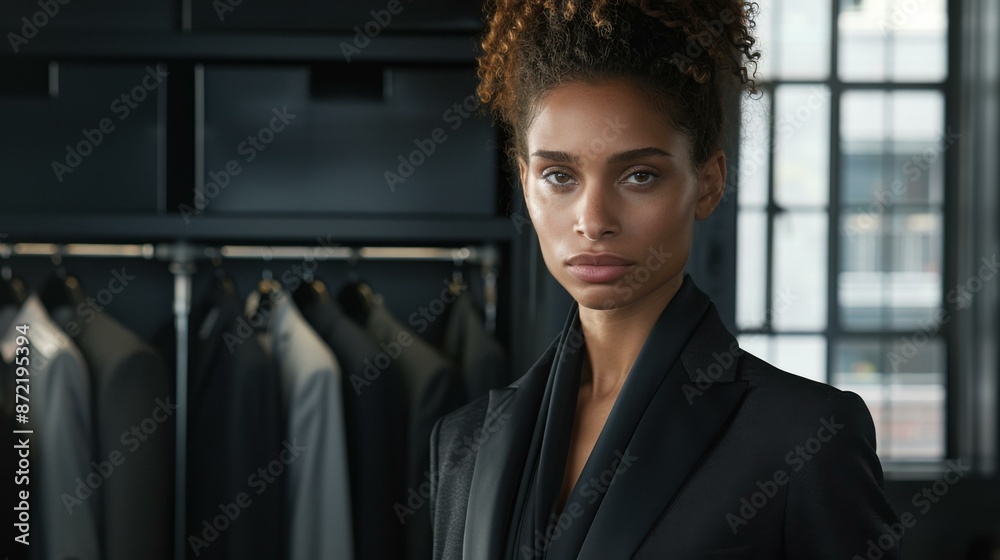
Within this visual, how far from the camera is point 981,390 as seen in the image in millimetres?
3342

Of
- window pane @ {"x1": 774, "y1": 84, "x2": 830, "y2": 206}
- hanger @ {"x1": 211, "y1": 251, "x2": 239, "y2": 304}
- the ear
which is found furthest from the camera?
window pane @ {"x1": 774, "y1": 84, "x2": 830, "y2": 206}

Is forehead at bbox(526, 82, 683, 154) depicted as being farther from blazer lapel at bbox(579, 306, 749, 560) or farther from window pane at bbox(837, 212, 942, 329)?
window pane at bbox(837, 212, 942, 329)

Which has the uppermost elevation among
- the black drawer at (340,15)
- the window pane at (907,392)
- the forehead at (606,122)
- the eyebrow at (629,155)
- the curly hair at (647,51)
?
the black drawer at (340,15)

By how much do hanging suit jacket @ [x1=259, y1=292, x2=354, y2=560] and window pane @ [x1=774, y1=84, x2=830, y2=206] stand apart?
8.05 feet

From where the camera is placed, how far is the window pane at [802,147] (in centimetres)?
346

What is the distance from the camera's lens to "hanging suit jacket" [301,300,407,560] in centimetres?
148

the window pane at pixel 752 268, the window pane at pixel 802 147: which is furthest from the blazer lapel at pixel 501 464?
the window pane at pixel 802 147

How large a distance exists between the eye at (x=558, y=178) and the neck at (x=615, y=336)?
136 mm

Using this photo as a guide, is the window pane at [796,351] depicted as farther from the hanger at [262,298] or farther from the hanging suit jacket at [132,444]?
the hanging suit jacket at [132,444]

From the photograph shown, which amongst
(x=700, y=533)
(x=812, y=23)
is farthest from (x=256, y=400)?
(x=812, y=23)

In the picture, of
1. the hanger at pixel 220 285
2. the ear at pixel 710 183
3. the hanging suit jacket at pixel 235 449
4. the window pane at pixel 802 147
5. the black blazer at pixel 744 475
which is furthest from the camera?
the window pane at pixel 802 147

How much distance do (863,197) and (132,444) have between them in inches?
114

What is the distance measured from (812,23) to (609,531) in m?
3.14

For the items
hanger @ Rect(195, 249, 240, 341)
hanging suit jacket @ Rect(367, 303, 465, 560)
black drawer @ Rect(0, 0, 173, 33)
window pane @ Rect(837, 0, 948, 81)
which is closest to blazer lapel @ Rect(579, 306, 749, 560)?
hanging suit jacket @ Rect(367, 303, 465, 560)
